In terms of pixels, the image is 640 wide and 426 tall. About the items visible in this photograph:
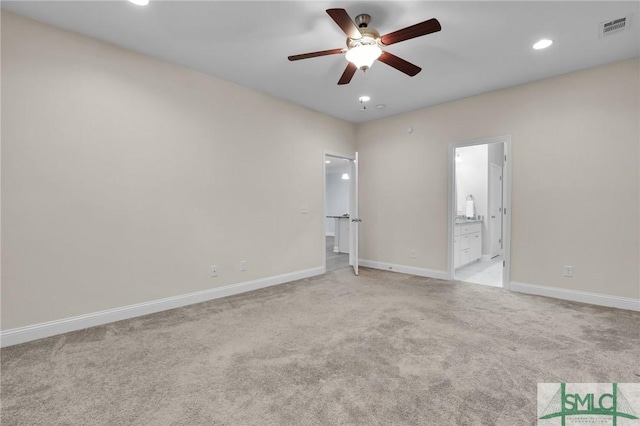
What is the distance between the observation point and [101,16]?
8.30 ft

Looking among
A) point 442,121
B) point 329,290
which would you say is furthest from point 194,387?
point 442,121

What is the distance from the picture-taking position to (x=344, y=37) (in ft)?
9.27

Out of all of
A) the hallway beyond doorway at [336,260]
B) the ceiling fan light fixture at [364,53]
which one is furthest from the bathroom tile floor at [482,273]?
the ceiling fan light fixture at [364,53]

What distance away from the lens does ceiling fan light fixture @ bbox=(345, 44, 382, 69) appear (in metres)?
2.42

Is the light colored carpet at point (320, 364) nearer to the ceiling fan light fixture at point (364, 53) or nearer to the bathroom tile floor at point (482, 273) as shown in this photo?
the bathroom tile floor at point (482, 273)

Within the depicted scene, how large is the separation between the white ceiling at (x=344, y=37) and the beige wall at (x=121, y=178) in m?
0.32

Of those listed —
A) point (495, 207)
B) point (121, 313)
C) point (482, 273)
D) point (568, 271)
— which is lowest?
point (482, 273)

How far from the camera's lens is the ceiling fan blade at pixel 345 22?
1.95 meters

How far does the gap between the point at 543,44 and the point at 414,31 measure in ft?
5.74

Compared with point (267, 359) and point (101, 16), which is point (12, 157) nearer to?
point (101, 16)

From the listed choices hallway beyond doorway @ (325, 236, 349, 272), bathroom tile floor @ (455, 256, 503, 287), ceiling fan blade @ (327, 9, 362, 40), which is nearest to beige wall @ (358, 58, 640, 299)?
bathroom tile floor @ (455, 256, 503, 287)

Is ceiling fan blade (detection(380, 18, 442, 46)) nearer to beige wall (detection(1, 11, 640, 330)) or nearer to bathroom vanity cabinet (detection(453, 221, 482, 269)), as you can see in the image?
beige wall (detection(1, 11, 640, 330))

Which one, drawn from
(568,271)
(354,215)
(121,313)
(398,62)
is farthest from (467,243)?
(121,313)

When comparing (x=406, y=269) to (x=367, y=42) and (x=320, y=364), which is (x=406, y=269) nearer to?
(x=320, y=364)
